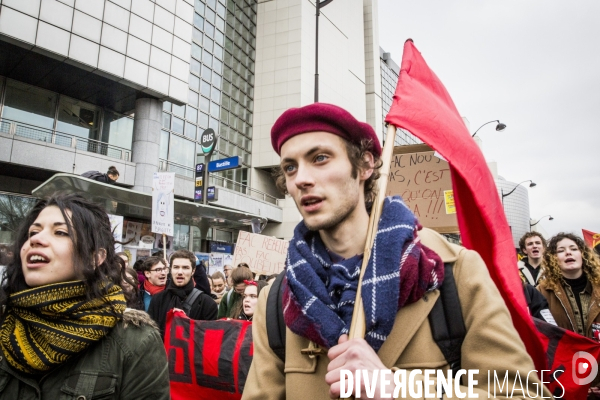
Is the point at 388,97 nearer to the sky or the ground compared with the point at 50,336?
nearer to the sky

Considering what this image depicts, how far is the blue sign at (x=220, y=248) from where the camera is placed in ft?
66.6

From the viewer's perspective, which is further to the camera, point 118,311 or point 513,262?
point 118,311

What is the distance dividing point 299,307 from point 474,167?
3.78 ft

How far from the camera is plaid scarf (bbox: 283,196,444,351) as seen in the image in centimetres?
134

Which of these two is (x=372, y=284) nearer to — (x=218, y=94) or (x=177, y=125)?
(x=177, y=125)

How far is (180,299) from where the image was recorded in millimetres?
4965

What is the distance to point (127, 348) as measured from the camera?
211 centimetres

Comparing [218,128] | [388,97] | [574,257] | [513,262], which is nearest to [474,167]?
[513,262]

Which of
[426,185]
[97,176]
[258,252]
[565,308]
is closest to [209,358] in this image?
[426,185]

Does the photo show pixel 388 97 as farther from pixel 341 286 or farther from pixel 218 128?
pixel 341 286

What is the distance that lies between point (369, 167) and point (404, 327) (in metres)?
0.72

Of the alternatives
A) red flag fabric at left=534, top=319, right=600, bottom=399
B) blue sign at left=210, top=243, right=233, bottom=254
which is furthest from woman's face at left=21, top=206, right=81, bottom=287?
blue sign at left=210, top=243, right=233, bottom=254

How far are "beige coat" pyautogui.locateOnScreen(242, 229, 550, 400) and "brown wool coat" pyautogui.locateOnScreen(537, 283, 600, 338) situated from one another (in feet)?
9.58

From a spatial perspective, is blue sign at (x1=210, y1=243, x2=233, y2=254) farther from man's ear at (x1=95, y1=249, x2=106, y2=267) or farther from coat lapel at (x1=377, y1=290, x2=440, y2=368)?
coat lapel at (x1=377, y1=290, x2=440, y2=368)
